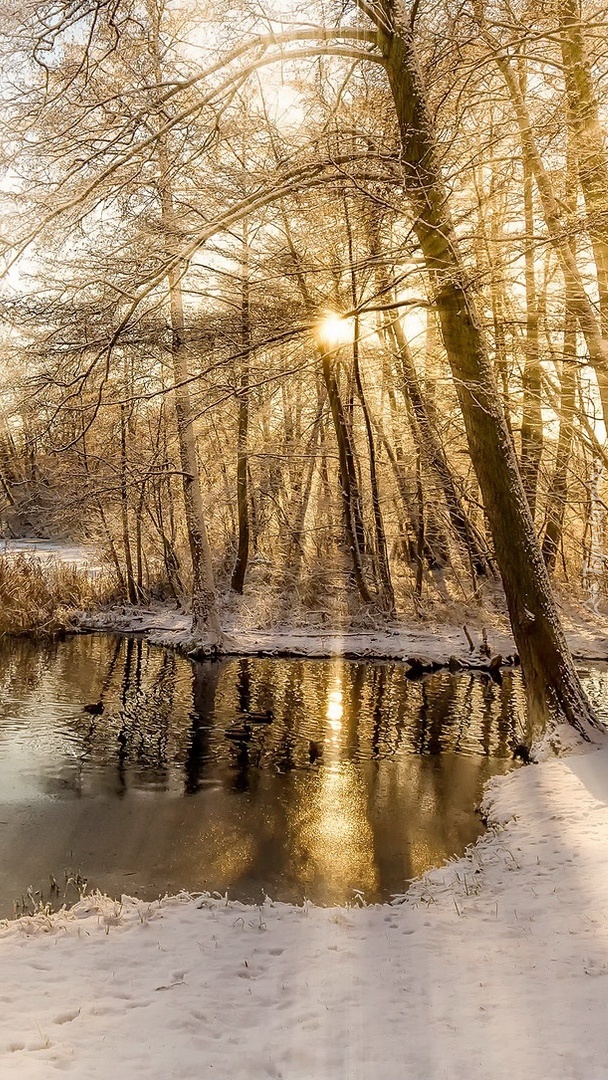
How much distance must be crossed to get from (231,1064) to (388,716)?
9.08m

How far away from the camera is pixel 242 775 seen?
9531mm

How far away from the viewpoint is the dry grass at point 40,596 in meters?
19.1

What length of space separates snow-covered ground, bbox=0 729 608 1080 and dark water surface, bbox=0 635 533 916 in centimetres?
93

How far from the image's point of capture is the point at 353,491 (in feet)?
64.0

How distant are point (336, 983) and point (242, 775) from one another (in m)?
5.30

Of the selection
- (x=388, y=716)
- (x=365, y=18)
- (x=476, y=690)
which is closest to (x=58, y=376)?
(x=365, y=18)

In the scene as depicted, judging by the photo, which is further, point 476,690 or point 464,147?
point 476,690

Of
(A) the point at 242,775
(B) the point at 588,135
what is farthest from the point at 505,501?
(A) the point at 242,775

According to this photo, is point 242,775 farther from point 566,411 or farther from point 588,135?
point 588,135

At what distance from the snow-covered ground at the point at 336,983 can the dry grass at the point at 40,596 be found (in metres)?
14.8

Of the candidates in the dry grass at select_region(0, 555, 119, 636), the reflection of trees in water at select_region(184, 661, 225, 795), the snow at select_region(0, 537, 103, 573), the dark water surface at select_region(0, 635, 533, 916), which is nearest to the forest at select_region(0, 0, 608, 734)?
the dark water surface at select_region(0, 635, 533, 916)

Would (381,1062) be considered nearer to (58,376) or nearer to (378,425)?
(58,376)

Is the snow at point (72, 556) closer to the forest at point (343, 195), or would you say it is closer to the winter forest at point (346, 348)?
the winter forest at point (346, 348)

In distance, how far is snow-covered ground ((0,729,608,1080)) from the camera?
343 centimetres
